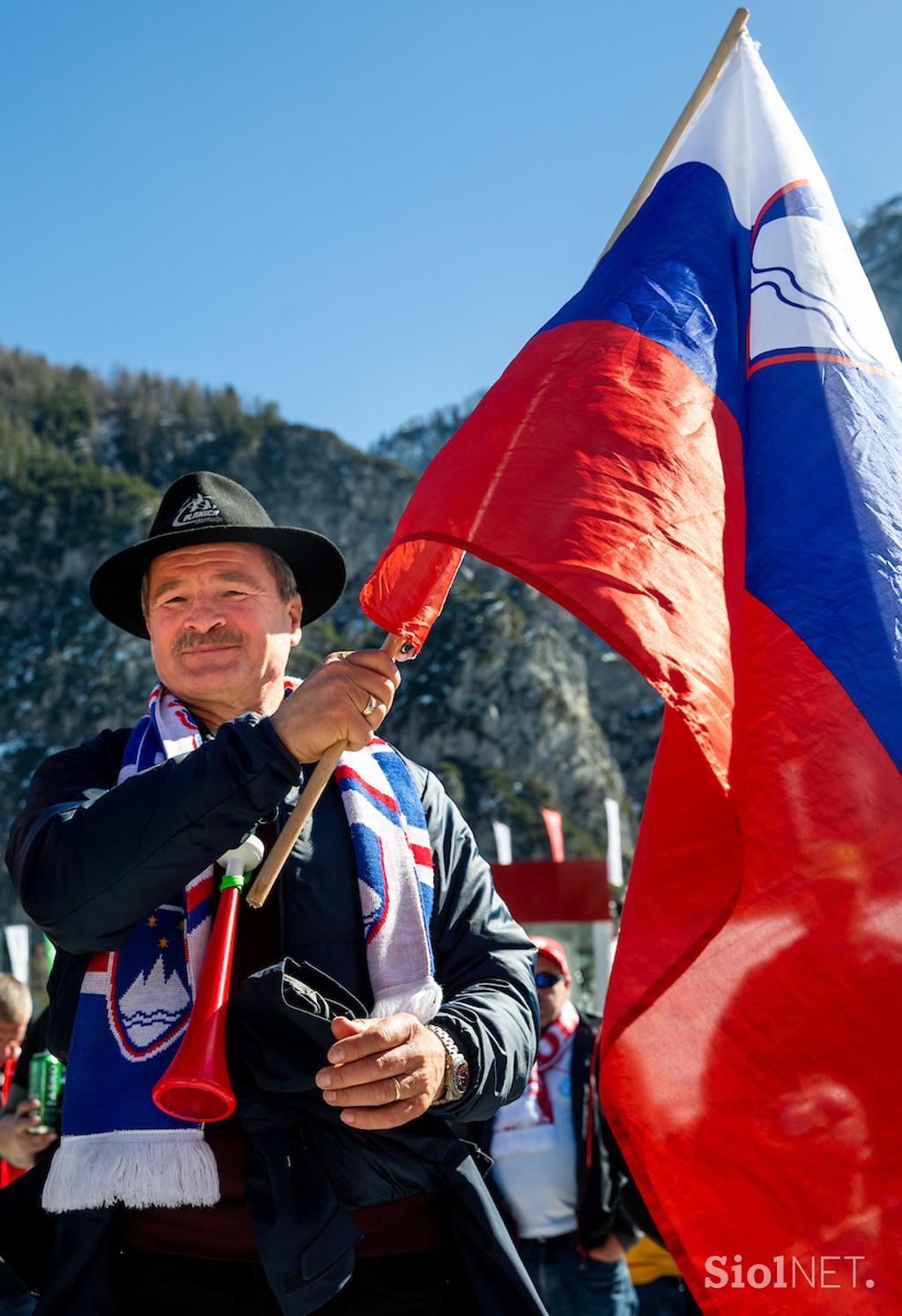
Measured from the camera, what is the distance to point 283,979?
6.00ft

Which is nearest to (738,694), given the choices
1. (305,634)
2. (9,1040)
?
(9,1040)

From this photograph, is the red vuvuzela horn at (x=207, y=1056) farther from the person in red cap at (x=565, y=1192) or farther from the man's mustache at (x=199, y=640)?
Answer: the person in red cap at (x=565, y=1192)

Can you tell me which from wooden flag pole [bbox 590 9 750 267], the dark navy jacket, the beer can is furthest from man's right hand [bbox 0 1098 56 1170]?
wooden flag pole [bbox 590 9 750 267]

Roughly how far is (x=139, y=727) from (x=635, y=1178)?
118 centimetres

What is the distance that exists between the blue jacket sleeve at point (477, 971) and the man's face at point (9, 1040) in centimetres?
410

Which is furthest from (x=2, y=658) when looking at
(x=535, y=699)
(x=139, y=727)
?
(x=139, y=727)

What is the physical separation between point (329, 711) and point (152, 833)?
315 mm

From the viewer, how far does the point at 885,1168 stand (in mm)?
1887

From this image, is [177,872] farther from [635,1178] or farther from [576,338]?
[576,338]

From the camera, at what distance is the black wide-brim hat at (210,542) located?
237 cm

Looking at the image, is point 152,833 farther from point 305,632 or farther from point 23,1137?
point 305,632

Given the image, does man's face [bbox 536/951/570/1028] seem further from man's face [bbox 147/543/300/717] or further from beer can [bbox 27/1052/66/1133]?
man's face [bbox 147/543/300/717]

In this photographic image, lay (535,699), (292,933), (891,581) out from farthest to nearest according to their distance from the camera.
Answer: (535,699)
(891,581)
(292,933)

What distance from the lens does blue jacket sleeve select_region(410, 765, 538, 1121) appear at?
1.96 meters
